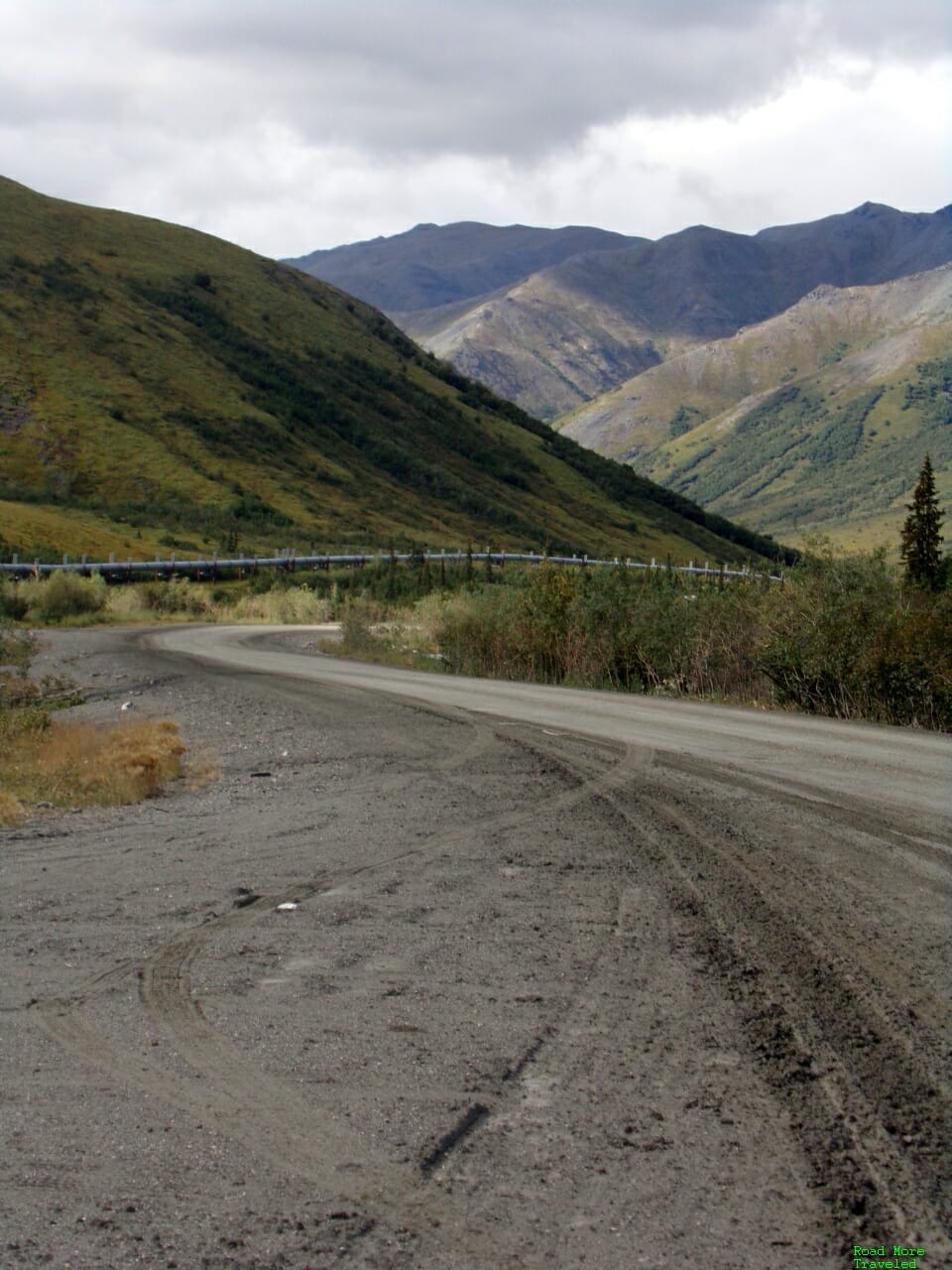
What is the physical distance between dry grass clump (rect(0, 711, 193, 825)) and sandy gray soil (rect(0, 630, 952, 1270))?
1454 mm

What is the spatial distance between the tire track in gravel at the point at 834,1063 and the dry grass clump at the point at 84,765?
566 cm

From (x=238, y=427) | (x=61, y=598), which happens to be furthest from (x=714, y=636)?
(x=238, y=427)

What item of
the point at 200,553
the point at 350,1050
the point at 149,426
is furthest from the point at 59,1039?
the point at 149,426

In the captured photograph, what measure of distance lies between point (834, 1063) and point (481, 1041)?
4.13 feet

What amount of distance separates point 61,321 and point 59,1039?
314 ft

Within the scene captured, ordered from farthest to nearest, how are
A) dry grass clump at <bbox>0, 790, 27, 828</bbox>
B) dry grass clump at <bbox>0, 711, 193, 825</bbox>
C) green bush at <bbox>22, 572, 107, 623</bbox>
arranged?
green bush at <bbox>22, 572, 107, 623</bbox>
dry grass clump at <bbox>0, 711, 193, 825</bbox>
dry grass clump at <bbox>0, 790, 27, 828</bbox>

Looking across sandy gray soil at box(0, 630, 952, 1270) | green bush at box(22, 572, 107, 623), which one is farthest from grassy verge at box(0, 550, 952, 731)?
green bush at box(22, 572, 107, 623)

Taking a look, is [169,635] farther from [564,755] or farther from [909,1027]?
[909,1027]

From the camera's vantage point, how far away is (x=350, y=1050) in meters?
4.59

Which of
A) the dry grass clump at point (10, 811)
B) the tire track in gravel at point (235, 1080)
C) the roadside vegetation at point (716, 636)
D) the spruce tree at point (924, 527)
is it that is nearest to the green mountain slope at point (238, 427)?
the spruce tree at point (924, 527)

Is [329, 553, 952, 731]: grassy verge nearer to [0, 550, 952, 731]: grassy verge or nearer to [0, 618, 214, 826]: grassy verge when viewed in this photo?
[0, 550, 952, 731]: grassy verge

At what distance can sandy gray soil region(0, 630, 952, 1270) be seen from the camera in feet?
11.2

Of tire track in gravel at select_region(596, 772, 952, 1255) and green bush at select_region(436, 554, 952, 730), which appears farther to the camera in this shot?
green bush at select_region(436, 554, 952, 730)

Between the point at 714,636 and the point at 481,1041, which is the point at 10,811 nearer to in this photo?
the point at 481,1041
